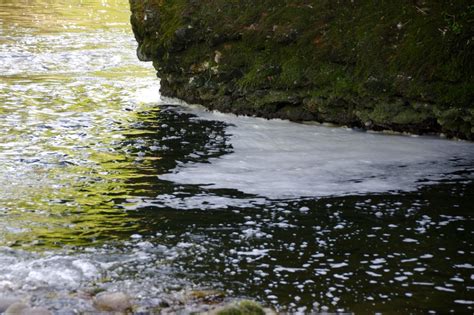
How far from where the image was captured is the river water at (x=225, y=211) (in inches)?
233

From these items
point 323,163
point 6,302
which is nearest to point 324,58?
point 323,163

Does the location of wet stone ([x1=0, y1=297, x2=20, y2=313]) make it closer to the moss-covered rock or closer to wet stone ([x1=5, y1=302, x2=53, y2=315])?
wet stone ([x1=5, y1=302, x2=53, y2=315])

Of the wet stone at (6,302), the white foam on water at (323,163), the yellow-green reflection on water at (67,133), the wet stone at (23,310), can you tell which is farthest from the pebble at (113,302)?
the white foam on water at (323,163)

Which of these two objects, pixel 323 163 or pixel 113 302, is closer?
pixel 113 302

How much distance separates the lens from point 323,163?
9.59 m

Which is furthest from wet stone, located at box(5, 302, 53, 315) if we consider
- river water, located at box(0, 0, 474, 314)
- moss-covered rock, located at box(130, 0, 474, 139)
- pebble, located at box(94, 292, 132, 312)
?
moss-covered rock, located at box(130, 0, 474, 139)

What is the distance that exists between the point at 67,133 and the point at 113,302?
600 centimetres

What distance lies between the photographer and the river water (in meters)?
5.93

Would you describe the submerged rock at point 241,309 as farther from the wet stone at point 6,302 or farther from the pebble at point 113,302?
the wet stone at point 6,302

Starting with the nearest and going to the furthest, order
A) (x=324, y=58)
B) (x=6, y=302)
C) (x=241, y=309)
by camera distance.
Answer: (x=241, y=309), (x=6, y=302), (x=324, y=58)

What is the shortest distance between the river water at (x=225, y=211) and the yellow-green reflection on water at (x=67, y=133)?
4cm

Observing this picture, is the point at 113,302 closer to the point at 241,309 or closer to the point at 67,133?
the point at 241,309

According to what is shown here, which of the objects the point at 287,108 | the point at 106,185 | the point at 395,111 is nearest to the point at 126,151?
the point at 106,185

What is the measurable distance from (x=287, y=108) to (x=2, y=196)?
5.59 m
